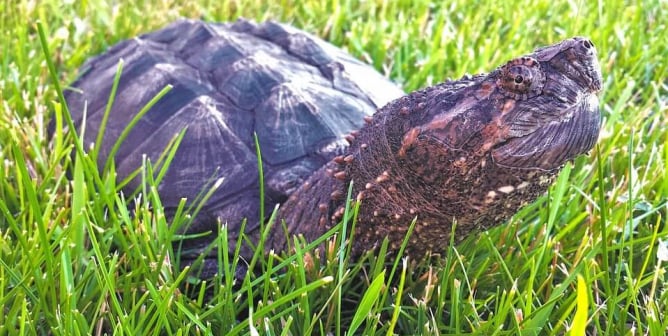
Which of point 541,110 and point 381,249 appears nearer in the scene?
point 541,110

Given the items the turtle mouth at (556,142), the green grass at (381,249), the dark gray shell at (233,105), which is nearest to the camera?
the turtle mouth at (556,142)

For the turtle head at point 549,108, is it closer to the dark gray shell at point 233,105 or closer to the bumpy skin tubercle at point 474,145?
the bumpy skin tubercle at point 474,145

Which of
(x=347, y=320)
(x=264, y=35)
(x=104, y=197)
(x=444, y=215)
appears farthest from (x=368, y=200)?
(x=264, y=35)

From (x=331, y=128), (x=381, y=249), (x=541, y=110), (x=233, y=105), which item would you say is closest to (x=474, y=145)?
(x=541, y=110)

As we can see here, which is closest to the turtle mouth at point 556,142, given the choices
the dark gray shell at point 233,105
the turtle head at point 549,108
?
the turtle head at point 549,108

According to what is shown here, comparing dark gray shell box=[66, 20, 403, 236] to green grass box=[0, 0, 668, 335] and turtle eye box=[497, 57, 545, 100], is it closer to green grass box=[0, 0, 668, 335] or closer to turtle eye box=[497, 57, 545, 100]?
green grass box=[0, 0, 668, 335]

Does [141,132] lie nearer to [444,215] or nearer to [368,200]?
[368,200]

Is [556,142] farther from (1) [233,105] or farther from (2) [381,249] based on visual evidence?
(1) [233,105]
